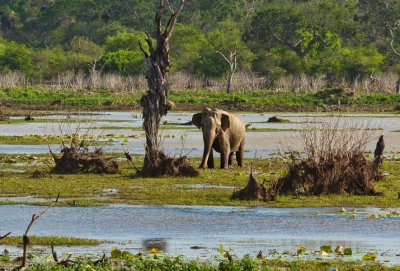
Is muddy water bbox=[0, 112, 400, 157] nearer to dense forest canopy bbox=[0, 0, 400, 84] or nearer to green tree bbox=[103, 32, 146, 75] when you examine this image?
dense forest canopy bbox=[0, 0, 400, 84]

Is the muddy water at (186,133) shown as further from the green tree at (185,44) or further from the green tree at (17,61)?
the green tree at (185,44)

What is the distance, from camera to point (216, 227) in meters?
17.8

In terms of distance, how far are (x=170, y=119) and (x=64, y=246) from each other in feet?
130

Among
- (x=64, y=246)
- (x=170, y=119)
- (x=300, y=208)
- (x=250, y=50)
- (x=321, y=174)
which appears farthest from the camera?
(x=250, y=50)

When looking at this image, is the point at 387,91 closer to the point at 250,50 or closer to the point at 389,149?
the point at 250,50

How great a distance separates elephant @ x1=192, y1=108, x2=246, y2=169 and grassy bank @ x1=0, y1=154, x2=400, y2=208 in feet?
1.85

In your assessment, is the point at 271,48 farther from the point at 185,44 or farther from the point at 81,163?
the point at 81,163

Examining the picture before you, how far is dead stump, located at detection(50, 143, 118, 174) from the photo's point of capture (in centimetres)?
2628

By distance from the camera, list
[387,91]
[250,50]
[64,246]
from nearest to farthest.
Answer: [64,246], [387,91], [250,50]

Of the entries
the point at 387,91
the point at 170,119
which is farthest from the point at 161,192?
the point at 387,91

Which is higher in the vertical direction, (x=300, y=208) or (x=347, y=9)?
(x=347, y=9)

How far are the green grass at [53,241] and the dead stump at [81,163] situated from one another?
9.97 meters

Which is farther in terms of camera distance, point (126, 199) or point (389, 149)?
point (389, 149)

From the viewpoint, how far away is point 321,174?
21.7m
